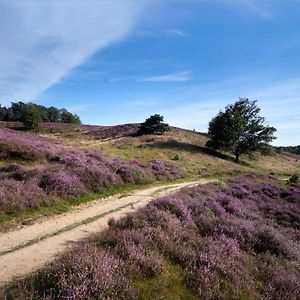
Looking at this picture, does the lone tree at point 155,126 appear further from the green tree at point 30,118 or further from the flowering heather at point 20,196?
the flowering heather at point 20,196

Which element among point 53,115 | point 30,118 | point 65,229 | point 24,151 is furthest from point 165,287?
point 53,115

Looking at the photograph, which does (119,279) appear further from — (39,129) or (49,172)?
(39,129)

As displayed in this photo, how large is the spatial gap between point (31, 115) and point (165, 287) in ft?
228

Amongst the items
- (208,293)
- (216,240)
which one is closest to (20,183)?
(216,240)

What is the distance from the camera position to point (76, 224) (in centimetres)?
1522

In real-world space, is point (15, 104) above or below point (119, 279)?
above


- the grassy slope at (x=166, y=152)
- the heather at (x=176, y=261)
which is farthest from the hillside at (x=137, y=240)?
the grassy slope at (x=166, y=152)

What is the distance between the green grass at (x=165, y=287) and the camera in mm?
8848

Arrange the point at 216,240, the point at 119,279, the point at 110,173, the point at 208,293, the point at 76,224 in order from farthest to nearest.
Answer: the point at 110,173 < the point at 76,224 < the point at 216,240 < the point at 208,293 < the point at 119,279

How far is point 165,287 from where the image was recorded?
9.34 m

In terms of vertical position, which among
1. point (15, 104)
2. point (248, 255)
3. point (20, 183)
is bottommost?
point (248, 255)

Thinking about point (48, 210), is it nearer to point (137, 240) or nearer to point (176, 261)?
point (137, 240)

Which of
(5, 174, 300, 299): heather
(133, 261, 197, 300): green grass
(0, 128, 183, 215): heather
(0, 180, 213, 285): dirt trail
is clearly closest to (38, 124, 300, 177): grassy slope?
(0, 128, 183, 215): heather

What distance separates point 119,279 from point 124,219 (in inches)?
218
